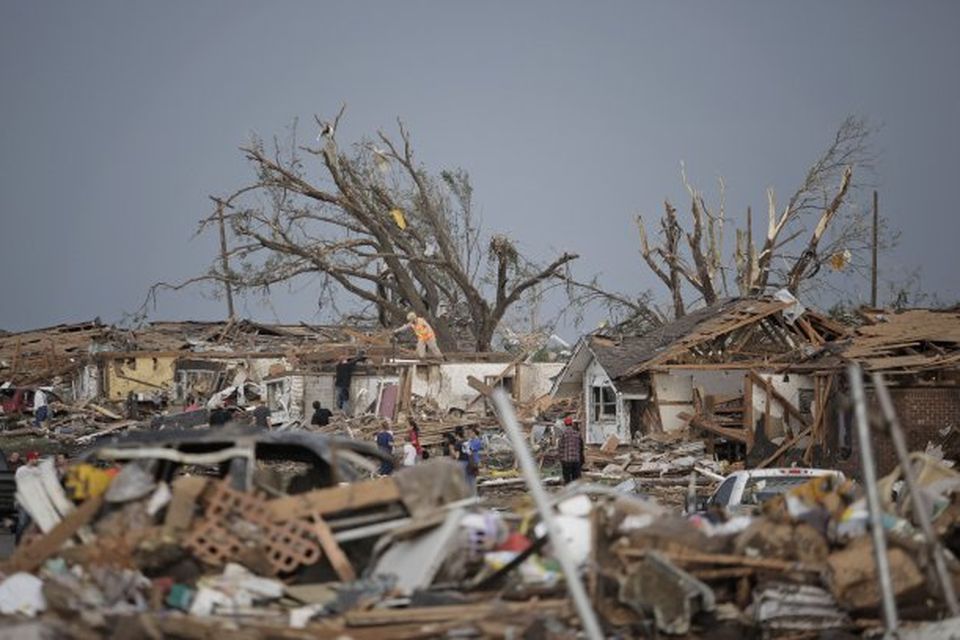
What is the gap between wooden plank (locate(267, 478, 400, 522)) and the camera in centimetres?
974

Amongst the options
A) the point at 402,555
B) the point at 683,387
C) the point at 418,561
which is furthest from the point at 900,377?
the point at 418,561

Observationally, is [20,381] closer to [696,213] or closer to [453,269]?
[453,269]

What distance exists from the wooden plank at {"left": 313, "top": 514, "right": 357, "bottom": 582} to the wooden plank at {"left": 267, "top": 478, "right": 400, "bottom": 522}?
3.9 inches

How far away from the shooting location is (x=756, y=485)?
1752 centimetres

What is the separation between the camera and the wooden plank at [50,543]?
977 centimetres

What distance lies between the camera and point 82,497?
10.2 m

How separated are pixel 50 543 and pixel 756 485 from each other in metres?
10.3

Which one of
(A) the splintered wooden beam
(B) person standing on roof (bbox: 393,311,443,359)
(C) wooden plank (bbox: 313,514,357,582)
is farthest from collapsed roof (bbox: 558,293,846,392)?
(C) wooden plank (bbox: 313,514,357,582)

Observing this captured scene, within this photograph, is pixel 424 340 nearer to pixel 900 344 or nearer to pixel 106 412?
pixel 106 412

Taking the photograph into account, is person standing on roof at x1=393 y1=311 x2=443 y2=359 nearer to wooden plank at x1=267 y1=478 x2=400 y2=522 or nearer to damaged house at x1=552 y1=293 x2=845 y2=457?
damaged house at x1=552 y1=293 x2=845 y2=457

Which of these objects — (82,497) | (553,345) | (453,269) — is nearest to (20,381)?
(453,269)

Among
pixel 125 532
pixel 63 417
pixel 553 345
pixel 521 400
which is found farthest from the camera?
pixel 553 345

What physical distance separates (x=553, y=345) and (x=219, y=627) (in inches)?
1551

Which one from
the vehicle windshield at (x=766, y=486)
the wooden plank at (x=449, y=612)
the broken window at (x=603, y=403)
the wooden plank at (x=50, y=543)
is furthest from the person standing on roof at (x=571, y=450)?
the wooden plank at (x=449, y=612)
